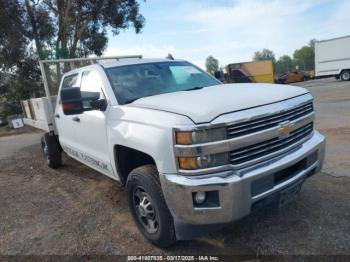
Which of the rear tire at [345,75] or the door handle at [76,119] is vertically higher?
the door handle at [76,119]

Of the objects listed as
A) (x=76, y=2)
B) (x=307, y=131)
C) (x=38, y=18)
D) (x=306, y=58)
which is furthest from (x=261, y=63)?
(x=306, y=58)

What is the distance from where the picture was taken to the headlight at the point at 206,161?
2.75m

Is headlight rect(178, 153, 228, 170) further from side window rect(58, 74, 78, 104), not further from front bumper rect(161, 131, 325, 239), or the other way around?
side window rect(58, 74, 78, 104)

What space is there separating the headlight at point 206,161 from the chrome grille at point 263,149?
0.08 metres

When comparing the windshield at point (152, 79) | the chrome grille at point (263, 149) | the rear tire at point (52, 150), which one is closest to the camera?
the chrome grille at point (263, 149)

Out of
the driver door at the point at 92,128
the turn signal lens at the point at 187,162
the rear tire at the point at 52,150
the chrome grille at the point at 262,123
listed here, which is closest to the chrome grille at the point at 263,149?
the chrome grille at the point at 262,123

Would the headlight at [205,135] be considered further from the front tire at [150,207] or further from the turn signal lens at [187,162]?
the front tire at [150,207]

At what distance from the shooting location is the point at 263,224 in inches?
144

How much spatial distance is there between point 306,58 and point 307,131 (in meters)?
Result: 97.1

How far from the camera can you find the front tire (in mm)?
3111

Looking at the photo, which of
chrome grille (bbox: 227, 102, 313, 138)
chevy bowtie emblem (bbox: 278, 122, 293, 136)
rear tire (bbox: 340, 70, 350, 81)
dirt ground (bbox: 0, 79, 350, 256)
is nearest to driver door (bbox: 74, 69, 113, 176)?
dirt ground (bbox: 0, 79, 350, 256)

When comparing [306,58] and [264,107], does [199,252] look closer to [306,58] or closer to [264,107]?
[264,107]

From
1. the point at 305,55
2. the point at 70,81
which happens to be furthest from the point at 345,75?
the point at 305,55

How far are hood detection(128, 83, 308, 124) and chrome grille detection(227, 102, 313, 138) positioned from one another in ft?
0.44
